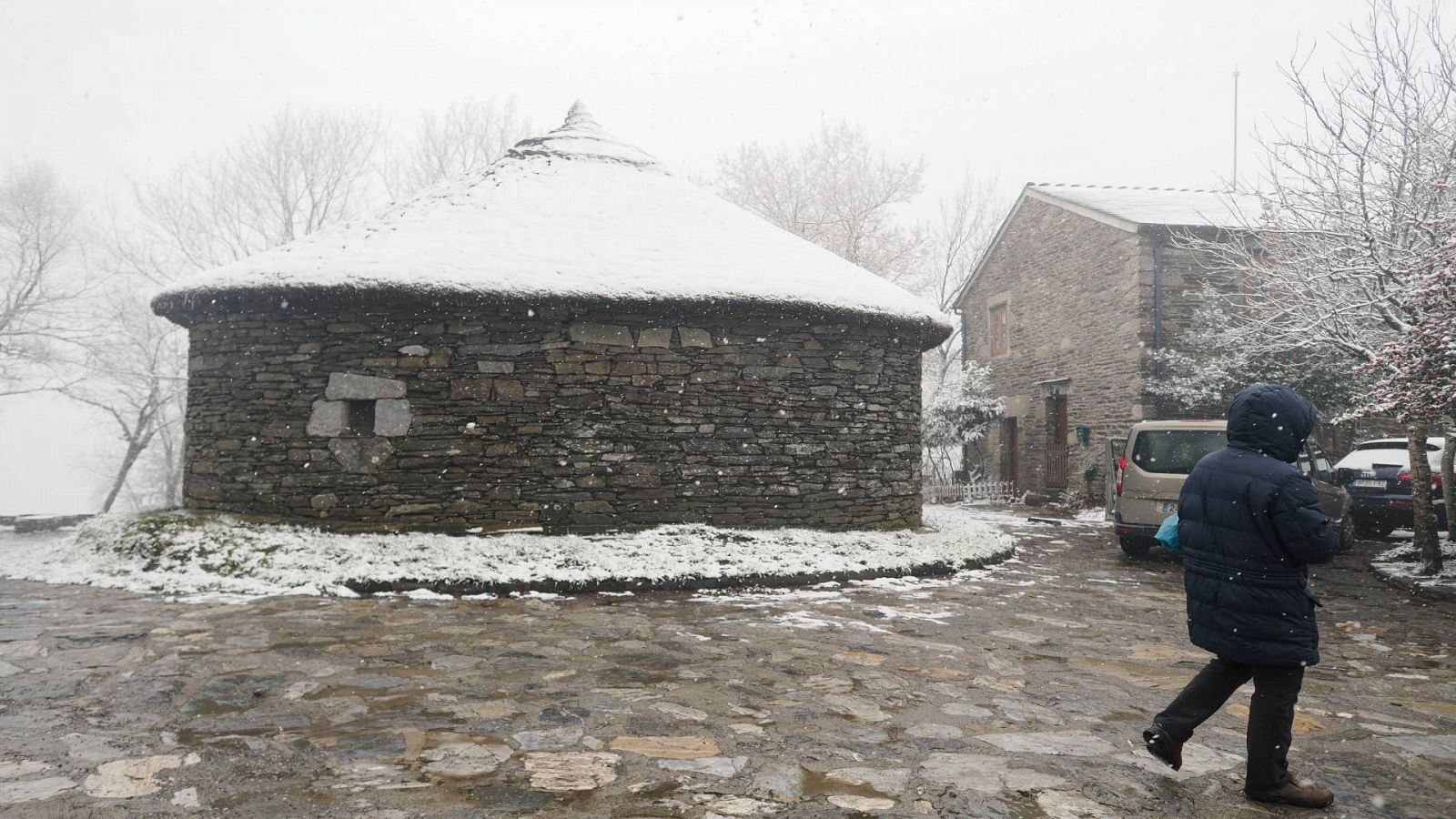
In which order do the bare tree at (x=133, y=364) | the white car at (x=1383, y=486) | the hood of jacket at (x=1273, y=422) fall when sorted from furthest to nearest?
the bare tree at (x=133, y=364) < the white car at (x=1383, y=486) < the hood of jacket at (x=1273, y=422)

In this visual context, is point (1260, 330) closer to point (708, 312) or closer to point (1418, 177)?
point (1418, 177)

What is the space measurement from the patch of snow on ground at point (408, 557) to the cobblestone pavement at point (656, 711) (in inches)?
20.8

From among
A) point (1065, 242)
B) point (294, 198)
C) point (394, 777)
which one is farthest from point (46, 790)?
point (294, 198)

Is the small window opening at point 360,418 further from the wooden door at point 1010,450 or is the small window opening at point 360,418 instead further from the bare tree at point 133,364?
the bare tree at point 133,364

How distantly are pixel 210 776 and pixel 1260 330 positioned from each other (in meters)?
15.1

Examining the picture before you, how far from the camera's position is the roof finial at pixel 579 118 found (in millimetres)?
12770

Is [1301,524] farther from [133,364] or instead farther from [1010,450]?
[133,364]

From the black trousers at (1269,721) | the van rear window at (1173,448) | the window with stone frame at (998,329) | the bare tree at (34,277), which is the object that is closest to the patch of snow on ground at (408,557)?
the van rear window at (1173,448)

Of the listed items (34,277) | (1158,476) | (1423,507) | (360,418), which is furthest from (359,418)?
(34,277)

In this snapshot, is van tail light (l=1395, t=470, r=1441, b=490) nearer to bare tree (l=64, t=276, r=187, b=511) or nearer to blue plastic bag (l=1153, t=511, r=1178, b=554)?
blue plastic bag (l=1153, t=511, r=1178, b=554)

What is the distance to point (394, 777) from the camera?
10.1ft

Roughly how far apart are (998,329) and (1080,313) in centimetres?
355

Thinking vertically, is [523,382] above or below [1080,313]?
below

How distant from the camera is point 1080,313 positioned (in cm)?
1784
